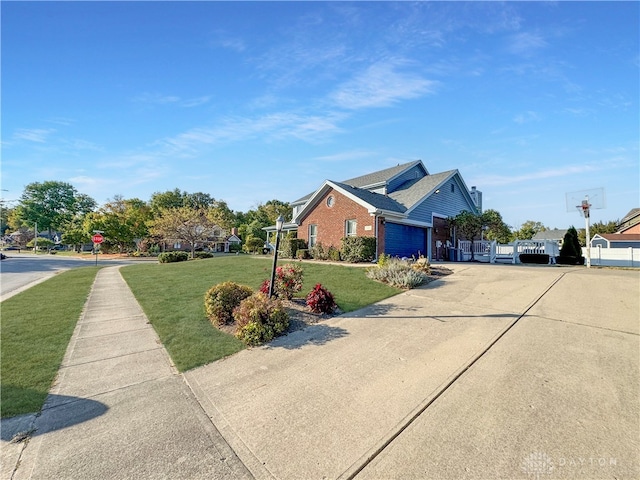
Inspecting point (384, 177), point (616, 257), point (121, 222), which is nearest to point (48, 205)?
point (121, 222)

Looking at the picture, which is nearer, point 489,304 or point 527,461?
point 527,461

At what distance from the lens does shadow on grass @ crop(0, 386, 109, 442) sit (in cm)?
286

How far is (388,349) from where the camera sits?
4.71 m

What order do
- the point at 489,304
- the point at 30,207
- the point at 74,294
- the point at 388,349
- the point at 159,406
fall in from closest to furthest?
the point at 159,406
the point at 388,349
the point at 489,304
the point at 74,294
the point at 30,207

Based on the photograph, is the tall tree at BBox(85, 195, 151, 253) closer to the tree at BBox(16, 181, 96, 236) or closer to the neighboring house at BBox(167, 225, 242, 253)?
the neighboring house at BBox(167, 225, 242, 253)

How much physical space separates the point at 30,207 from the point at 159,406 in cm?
8125

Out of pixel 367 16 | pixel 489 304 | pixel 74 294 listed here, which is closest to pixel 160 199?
pixel 74 294

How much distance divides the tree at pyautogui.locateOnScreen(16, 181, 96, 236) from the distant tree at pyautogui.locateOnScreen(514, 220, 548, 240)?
277 ft

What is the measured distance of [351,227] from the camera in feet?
55.9

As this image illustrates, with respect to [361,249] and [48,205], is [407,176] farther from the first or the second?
[48,205]

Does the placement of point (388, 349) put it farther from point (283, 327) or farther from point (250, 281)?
point (250, 281)

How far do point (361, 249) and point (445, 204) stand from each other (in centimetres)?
879

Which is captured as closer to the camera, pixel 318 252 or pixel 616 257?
pixel 616 257

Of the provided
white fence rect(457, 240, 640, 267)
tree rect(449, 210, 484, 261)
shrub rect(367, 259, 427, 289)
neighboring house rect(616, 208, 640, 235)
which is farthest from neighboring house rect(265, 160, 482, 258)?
neighboring house rect(616, 208, 640, 235)
